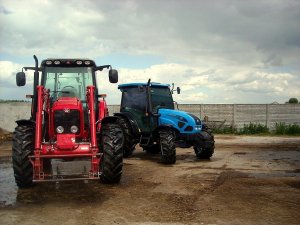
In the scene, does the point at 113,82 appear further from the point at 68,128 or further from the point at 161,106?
the point at 161,106

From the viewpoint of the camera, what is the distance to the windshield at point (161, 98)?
12.4m

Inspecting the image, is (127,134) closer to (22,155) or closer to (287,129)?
(22,155)

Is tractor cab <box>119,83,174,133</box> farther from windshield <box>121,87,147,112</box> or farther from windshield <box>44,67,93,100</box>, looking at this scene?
windshield <box>44,67,93,100</box>

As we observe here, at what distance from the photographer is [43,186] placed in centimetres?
816

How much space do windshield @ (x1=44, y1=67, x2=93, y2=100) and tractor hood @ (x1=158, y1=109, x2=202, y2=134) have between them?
3.39 metres

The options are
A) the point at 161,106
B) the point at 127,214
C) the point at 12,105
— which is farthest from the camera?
the point at 12,105

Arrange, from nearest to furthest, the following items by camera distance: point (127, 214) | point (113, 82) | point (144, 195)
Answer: point (127, 214) < point (144, 195) < point (113, 82)

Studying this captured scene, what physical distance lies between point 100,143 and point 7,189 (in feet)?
6.58

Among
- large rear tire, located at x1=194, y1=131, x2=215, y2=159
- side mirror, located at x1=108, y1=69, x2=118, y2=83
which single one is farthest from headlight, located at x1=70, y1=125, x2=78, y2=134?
large rear tire, located at x1=194, y1=131, x2=215, y2=159

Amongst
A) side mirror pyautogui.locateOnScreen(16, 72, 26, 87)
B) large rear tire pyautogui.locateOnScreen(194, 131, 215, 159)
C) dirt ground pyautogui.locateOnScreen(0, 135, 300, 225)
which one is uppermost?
side mirror pyautogui.locateOnScreen(16, 72, 26, 87)

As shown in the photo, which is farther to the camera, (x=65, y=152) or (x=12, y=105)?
(x=12, y=105)

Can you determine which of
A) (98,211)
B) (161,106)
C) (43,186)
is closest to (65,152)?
(43,186)

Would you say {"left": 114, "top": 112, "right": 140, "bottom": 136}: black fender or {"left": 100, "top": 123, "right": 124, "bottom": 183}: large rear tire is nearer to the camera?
{"left": 100, "top": 123, "right": 124, "bottom": 183}: large rear tire

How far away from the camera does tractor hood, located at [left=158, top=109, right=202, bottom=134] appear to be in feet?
38.4
